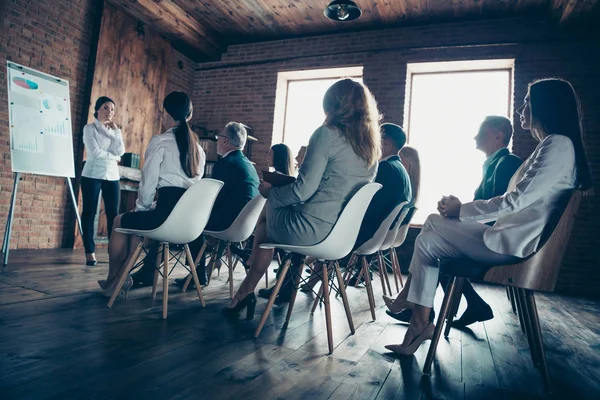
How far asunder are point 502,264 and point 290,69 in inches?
218

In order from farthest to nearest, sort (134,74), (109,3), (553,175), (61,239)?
(134,74) < (109,3) < (61,239) < (553,175)

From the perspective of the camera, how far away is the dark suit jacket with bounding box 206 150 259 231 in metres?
2.96

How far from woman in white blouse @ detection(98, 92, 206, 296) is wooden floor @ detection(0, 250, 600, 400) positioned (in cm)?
31

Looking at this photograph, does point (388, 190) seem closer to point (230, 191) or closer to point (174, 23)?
point (230, 191)

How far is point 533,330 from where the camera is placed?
5.71 feet

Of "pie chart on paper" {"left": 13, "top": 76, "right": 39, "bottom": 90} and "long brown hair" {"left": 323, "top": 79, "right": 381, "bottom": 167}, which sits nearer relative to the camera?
"long brown hair" {"left": 323, "top": 79, "right": 381, "bottom": 167}

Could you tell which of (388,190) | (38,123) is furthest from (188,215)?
(38,123)

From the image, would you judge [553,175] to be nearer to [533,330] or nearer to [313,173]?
[533,330]

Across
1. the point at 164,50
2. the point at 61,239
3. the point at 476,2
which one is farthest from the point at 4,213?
the point at 476,2

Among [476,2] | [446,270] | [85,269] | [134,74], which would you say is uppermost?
[476,2]

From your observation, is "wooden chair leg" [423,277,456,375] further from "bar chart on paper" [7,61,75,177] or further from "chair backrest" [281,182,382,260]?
"bar chart on paper" [7,61,75,177]

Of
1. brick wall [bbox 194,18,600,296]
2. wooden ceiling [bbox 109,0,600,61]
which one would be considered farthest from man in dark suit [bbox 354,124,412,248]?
wooden ceiling [bbox 109,0,600,61]

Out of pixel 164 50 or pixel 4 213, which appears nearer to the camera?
pixel 4 213

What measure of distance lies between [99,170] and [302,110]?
12.3ft
